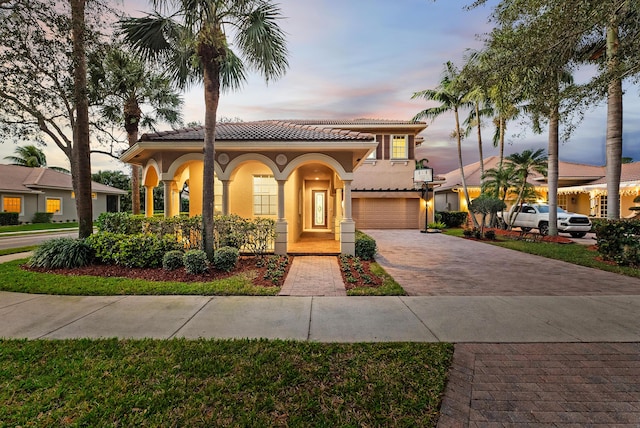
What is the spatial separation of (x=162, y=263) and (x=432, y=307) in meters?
6.85

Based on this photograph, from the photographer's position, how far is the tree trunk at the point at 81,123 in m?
7.45

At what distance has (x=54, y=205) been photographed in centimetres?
2516

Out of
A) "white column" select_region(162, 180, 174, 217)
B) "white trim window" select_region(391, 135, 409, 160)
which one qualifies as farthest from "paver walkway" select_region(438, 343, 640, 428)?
"white trim window" select_region(391, 135, 409, 160)

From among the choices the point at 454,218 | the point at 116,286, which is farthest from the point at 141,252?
the point at 454,218

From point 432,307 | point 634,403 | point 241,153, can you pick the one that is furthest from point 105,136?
point 634,403

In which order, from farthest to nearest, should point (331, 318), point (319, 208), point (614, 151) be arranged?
point (319, 208) → point (614, 151) → point (331, 318)

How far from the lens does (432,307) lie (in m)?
4.97

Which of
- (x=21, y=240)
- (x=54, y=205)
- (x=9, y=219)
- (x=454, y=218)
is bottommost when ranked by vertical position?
(x=21, y=240)

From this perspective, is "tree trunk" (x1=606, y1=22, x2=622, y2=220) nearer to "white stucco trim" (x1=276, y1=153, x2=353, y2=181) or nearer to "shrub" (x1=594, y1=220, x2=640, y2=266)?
"shrub" (x1=594, y1=220, x2=640, y2=266)

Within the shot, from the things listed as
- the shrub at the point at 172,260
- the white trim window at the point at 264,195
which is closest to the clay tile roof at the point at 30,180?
the white trim window at the point at 264,195

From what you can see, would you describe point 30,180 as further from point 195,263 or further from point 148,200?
point 195,263

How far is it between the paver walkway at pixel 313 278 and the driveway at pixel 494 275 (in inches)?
61.6

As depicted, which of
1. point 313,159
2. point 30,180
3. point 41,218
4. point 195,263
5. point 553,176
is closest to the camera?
point 195,263

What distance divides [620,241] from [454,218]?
14.0 metres
